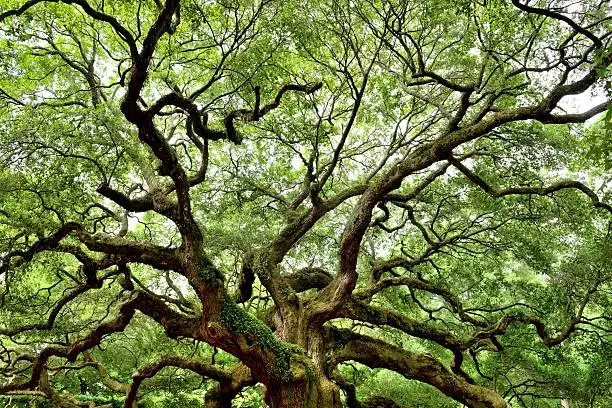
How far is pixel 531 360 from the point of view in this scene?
38.3 feet

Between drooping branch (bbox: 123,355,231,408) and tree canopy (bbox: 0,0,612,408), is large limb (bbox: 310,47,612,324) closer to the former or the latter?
tree canopy (bbox: 0,0,612,408)

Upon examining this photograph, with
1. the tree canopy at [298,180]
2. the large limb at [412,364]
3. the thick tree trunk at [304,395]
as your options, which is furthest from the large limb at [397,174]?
the thick tree trunk at [304,395]

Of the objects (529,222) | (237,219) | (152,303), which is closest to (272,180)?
(237,219)

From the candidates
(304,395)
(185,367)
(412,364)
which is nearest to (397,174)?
(412,364)

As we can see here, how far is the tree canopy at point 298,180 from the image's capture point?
628 cm

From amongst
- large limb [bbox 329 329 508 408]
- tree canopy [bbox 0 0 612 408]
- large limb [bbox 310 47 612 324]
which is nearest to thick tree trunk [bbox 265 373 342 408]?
tree canopy [bbox 0 0 612 408]

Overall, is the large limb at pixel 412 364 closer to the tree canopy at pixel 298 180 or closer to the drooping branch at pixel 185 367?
the tree canopy at pixel 298 180

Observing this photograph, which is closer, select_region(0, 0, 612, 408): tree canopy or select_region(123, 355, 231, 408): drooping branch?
select_region(0, 0, 612, 408): tree canopy

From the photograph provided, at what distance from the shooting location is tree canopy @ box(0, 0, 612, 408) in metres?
6.28

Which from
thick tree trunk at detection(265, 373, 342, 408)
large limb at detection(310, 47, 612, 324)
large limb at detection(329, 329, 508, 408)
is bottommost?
thick tree trunk at detection(265, 373, 342, 408)

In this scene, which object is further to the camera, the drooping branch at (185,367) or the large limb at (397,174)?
the drooping branch at (185,367)

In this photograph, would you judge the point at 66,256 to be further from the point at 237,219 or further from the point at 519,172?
the point at 519,172

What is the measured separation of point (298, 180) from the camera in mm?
10078

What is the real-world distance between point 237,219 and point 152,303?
2037 millimetres
